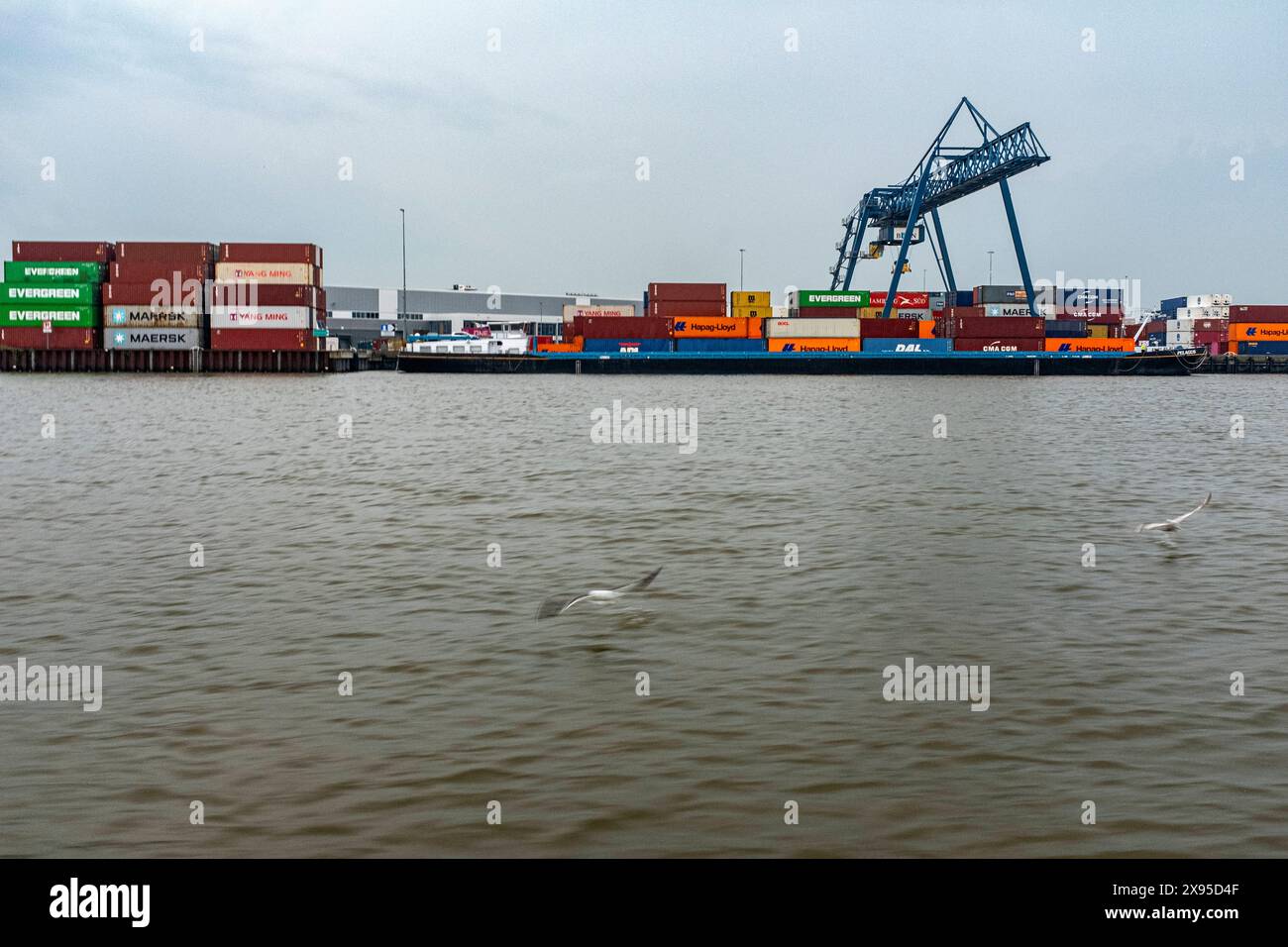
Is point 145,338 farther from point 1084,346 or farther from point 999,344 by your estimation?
point 1084,346

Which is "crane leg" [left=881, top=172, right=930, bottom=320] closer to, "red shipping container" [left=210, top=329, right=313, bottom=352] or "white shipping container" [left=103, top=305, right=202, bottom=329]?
"red shipping container" [left=210, top=329, right=313, bottom=352]

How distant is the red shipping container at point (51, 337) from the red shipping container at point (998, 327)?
76.2 metres

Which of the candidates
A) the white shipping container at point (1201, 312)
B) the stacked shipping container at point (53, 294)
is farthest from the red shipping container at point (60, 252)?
the white shipping container at point (1201, 312)

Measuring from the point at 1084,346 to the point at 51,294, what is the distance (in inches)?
3617

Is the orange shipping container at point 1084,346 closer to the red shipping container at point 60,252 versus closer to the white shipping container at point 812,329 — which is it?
the white shipping container at point 812,329

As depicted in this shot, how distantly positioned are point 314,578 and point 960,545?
344 inches

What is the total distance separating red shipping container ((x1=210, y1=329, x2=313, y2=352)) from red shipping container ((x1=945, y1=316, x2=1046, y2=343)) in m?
58.1

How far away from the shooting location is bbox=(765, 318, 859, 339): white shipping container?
307 feet

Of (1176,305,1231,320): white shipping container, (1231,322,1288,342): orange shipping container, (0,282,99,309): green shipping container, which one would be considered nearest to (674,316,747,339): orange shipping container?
(0,282,99,309): green shipping container

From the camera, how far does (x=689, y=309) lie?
9544 centimetres

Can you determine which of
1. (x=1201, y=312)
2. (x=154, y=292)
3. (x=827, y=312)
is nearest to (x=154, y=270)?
(x=154, y=292)

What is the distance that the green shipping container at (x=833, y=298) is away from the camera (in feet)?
316

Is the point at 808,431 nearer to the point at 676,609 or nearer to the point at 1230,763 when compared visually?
the point at 676,609
